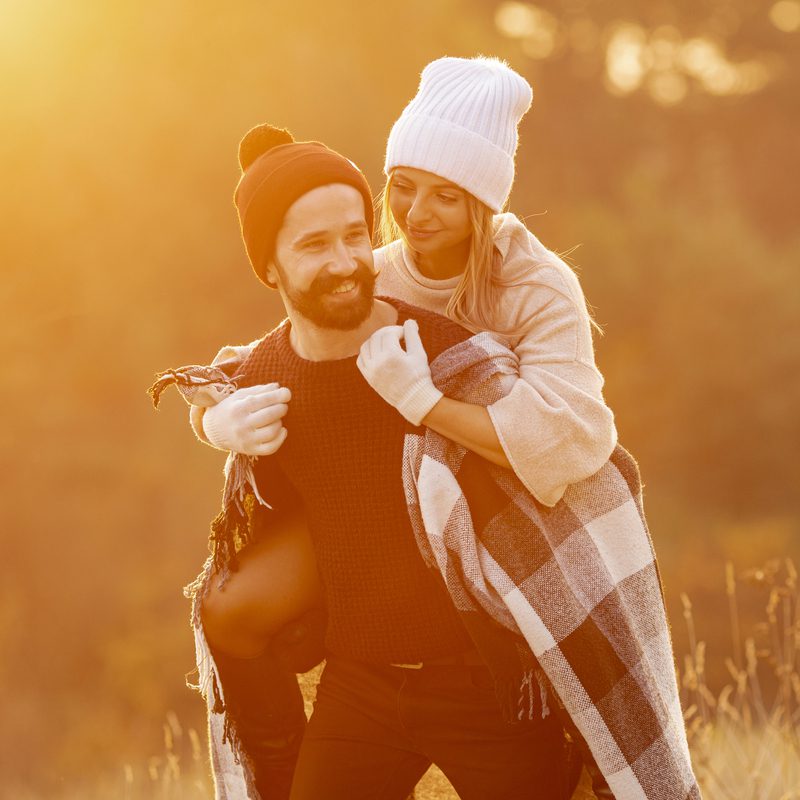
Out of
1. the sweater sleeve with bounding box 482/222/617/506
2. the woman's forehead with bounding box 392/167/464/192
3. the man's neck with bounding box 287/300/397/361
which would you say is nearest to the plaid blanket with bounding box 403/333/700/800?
the sweater sleeve with bounding box 482/222/617/506

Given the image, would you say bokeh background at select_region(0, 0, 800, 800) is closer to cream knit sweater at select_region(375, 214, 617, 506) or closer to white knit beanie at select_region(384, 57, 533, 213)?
white knit beanie at select_region(384, 57, 533, 213)

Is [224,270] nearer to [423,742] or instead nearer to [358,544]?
[358,544]

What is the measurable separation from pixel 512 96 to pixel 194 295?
1348cm

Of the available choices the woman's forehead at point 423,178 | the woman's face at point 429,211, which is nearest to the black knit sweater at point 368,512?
the woman's face at point 429,211

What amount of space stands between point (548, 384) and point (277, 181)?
0.61 m

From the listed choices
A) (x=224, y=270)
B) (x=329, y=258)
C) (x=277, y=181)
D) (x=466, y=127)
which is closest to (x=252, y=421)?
(x=329, y=258)

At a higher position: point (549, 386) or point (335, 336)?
point (335, 336)

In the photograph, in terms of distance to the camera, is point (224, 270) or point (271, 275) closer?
point (271, 275)

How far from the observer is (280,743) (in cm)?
237

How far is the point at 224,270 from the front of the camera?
1588 cm

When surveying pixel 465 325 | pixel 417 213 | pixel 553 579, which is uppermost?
pixel 417 213

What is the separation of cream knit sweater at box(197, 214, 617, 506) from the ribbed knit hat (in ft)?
1.02

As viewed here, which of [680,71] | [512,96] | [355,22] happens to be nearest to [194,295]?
[355,22]

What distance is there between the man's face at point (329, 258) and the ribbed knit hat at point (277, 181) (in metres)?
0.02
